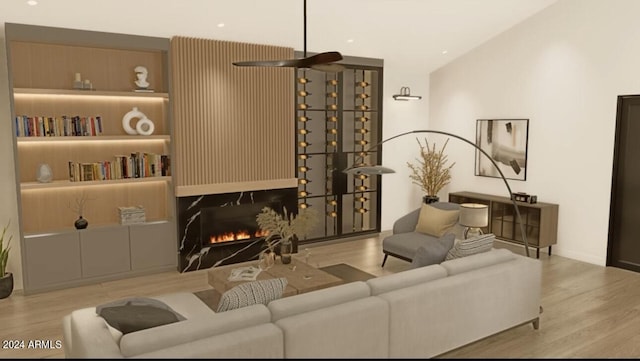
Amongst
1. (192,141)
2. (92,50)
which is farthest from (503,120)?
(92,50)

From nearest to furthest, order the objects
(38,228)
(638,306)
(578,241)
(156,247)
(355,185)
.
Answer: (638,306)
(38,228)
(156,247)
(578,241)
(355,185)

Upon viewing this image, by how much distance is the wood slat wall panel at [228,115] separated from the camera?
6.43 m

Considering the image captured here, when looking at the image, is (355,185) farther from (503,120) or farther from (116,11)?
(116,11)

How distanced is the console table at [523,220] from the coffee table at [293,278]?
11.3ft

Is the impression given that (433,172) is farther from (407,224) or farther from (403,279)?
(403,279)

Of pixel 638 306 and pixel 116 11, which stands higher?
pixel 116 11

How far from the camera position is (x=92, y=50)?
20.3 feet

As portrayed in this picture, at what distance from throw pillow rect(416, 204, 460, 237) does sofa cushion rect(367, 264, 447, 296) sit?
2.54 m

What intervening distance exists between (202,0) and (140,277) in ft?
11.3

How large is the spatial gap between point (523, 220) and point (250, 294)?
5.35 m

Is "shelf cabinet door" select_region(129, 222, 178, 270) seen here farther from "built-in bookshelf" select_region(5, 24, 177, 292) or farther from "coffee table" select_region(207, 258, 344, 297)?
"coffee table" select_region(207, 258, 344, 297)

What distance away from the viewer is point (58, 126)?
231 inches

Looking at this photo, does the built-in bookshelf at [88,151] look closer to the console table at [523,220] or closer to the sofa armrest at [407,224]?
the sofa armrest at [407,224]

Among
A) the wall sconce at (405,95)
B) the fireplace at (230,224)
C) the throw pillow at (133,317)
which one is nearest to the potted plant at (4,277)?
the fireplace at (230,224)
